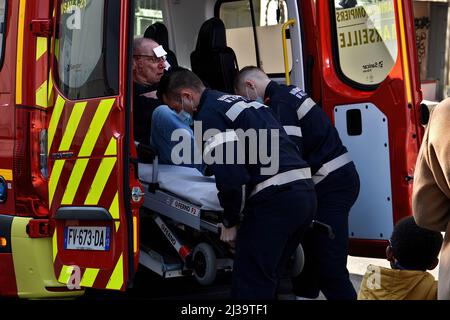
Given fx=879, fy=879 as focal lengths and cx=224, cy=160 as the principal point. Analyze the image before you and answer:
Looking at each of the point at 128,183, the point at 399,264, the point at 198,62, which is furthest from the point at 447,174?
the point at 198,62

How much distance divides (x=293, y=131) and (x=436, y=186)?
225 centimetres

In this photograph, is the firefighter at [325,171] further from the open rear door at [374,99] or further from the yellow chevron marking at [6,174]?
the yellow chevron marking at [6,174]

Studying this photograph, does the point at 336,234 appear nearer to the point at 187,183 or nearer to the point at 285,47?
the point at 187,183

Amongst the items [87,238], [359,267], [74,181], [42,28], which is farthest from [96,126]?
[359,267]

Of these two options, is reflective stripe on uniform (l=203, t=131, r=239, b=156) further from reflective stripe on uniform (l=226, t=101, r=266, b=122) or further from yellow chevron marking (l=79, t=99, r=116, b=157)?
yellow chevron marking (l=79, t=99, r=116, b=157)

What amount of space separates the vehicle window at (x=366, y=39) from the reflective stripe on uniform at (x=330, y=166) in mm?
509

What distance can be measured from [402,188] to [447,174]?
2400 millimetres

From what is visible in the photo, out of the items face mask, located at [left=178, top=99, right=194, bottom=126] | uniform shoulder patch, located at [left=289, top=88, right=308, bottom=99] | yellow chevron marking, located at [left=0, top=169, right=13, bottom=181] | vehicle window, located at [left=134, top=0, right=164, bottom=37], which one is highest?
vehicle window, located at [left=134, top=0, right=164, bottom=37]

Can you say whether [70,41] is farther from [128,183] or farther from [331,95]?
[331,95]

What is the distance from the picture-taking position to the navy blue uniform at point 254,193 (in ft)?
13.4

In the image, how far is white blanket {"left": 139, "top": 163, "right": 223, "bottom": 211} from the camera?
4566mm

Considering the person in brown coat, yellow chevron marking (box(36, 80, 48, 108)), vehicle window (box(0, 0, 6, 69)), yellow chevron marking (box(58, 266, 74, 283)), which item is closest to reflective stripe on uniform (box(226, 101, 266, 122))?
yellow chevron marking (box(36, 80, 48, 108))

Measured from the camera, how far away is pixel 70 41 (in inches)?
173

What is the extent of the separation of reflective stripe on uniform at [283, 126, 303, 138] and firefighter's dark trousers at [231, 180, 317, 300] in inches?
23.0
